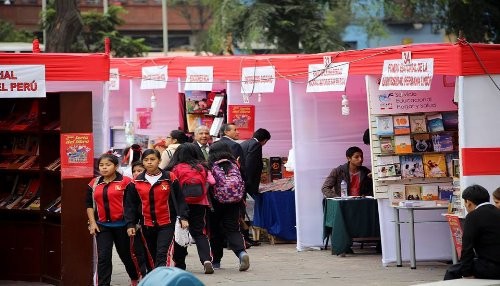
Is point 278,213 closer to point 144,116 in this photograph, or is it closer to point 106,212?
point 144,116

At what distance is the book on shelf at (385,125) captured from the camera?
1569cm

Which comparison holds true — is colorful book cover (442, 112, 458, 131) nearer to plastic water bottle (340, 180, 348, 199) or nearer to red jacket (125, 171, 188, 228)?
plastic water bottle (340, 180, 348, 199)

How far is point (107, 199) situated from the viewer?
13023 mm

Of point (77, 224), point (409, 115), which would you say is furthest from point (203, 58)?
point (77, 224)

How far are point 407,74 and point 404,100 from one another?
3.59 ft

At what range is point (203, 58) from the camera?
68.8 feet

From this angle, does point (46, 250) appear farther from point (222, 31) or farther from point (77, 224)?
point (222, 31)

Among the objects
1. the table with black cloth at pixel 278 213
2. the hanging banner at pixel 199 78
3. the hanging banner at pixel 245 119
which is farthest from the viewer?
the hanging banner at pixel 199 78

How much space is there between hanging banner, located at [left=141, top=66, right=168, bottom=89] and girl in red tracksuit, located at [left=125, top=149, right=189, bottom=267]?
9021 millimetres

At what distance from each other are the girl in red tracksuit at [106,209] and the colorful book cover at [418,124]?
4.27 m

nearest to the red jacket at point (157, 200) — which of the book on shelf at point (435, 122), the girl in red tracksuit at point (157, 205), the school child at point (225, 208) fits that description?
the girl in red tracksuit at point (157, 205)

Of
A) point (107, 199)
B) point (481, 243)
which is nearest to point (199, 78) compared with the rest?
point (107, 199)

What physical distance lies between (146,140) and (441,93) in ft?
31.8

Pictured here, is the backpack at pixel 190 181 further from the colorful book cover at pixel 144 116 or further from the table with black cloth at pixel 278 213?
the colorful book cover at pixel 144 116
